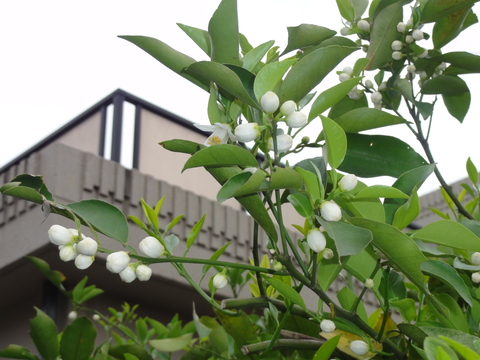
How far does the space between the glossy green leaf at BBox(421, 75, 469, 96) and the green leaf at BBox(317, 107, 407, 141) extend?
0.25 meters

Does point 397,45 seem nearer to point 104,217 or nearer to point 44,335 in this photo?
point 104,217

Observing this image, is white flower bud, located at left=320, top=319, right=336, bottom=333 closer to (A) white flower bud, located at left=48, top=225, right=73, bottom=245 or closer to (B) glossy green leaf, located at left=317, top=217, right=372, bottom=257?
(B) glossy green leaf, located at left=317, top=217, right=372, bottom=257

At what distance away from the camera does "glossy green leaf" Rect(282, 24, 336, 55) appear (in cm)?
66

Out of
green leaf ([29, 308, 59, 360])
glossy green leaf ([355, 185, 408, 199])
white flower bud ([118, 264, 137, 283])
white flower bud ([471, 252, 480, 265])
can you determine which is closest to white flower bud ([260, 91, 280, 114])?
glossy green leaf ([355, 185, 408, 199])

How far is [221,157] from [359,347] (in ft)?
0.90

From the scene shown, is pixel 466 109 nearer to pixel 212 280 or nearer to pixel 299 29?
pixel 299 29

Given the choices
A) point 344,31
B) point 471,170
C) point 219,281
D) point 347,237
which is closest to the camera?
point 347,237

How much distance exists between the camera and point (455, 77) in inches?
33.2

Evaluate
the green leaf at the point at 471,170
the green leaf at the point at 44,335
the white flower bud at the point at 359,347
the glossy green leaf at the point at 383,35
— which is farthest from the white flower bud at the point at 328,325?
the green leaf at the point at 471,170

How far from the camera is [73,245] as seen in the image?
1.91ft

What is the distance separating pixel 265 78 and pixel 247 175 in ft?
0.32

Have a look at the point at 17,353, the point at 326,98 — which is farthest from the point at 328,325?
the point at 17,353

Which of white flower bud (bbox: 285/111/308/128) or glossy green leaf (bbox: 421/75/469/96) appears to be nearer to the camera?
white flower bud (bbox: 285/111/308/128)

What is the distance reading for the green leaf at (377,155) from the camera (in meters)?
0.67
